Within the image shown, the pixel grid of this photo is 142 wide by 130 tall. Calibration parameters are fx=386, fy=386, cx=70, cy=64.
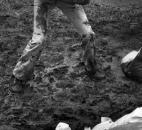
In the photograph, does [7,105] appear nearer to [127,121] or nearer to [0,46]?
[0,46]

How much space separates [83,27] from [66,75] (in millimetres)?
632

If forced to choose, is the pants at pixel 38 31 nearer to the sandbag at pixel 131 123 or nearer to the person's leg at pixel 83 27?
the person's leg at pixel 83 27

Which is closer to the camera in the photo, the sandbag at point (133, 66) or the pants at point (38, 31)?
the pants at point (38, 31)

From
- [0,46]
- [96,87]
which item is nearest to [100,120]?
[96,87]

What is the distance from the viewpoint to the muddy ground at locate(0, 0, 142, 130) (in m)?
3.80

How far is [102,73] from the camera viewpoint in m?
4.37

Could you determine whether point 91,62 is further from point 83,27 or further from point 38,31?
point 38,31

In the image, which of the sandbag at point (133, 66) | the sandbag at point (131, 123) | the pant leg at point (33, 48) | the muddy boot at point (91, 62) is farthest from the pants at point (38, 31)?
the sandbag at point (131, 123)

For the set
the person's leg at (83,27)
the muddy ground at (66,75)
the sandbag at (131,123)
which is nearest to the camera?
the sandbag at (131,123)

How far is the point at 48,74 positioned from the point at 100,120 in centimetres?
91

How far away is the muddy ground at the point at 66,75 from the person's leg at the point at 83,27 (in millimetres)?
249

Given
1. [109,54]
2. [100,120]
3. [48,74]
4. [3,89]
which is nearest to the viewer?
[100,120]

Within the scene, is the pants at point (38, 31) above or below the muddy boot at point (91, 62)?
above

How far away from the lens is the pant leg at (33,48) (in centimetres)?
388
